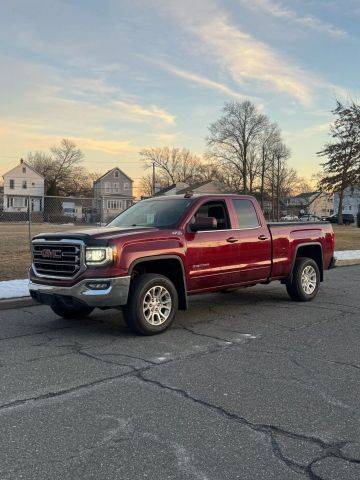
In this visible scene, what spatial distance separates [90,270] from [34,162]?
373 feet

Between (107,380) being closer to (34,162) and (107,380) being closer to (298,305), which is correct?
(298,305)

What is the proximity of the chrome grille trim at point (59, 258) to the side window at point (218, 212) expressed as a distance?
2.22 meters

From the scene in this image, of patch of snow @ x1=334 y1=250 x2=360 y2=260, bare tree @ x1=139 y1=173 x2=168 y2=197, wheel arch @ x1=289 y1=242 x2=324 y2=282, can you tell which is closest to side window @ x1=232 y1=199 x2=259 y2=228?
wheel arch @ x1=289 y1=242 x2=324 y2=282

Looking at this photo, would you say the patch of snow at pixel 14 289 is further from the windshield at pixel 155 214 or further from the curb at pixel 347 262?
the curb at pixel 347 262

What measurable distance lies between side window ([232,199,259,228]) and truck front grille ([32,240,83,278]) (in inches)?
114

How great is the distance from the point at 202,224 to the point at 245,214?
140 centimetres

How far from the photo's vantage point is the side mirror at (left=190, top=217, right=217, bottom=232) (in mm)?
7383

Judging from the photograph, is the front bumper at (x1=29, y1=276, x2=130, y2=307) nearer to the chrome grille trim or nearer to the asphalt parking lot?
the chrome grille trim

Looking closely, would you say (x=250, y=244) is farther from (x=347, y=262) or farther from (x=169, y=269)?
(x=347, y=262)

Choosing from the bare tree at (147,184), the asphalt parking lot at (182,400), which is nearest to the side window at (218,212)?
the asphalt parking lot at (182,400)

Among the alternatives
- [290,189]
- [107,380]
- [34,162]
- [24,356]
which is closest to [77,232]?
[24,356]

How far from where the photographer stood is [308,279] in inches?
378

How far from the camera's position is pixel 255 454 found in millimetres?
3543

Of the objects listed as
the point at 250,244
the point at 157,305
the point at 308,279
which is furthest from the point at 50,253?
the point at 308,279
